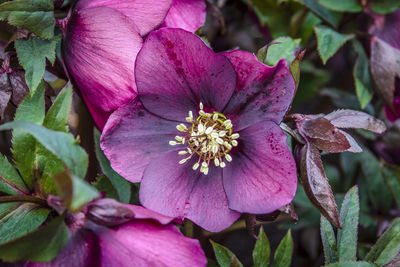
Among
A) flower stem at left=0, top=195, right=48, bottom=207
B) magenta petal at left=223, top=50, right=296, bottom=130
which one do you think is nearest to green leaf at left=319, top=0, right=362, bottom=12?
magenta petal at left=223, top=50, right=296, bottom=130

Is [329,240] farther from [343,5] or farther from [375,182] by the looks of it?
[343,5]

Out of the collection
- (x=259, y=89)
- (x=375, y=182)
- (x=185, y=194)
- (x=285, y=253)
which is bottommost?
(x=375, y=182)

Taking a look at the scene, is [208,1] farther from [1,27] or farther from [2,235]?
[2,235]

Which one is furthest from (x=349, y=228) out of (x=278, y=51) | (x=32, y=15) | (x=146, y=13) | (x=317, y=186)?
(x=32, y=15)

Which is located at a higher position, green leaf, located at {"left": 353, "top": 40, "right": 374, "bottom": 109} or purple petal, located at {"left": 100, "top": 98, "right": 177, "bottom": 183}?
purple petal, located at {"left": 100, "top": 98, "right": 177, "bottom": 183}

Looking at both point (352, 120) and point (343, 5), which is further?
point (343, 5)

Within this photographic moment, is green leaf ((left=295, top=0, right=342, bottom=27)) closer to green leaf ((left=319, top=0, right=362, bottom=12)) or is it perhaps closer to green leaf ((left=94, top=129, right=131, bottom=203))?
green leaf ((left=319, top=0, right=362, bottom=12))
